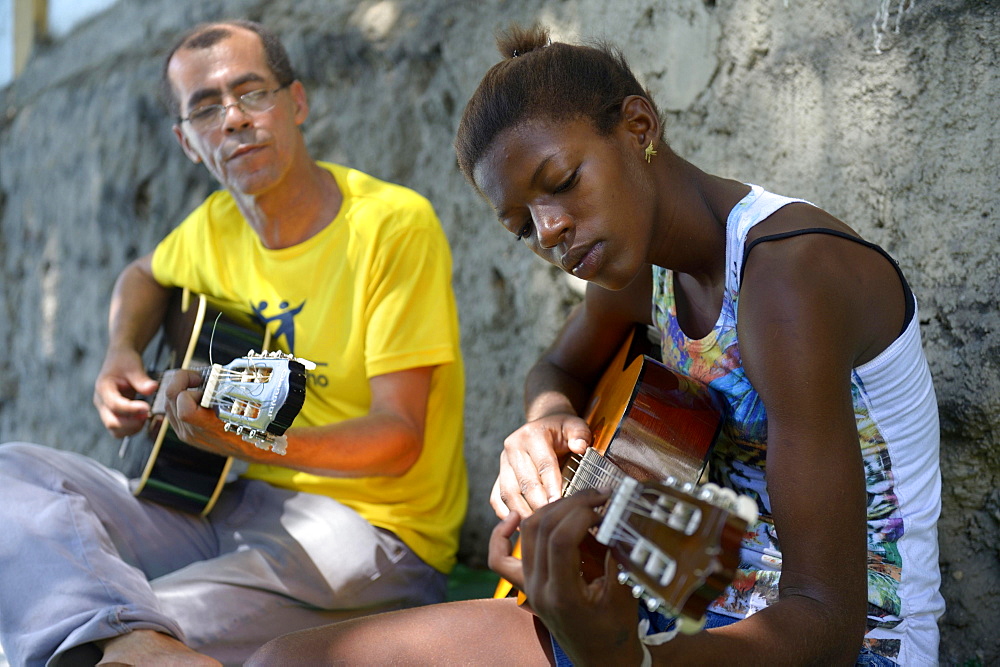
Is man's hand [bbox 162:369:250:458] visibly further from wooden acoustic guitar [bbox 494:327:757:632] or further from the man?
wooden acoustic guitar [bbox 494:327:757:632]

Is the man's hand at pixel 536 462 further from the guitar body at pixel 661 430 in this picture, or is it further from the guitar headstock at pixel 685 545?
the guitar headstock at pixel 685 545

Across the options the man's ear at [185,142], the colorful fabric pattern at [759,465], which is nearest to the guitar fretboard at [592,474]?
the colorful fabric pattern at [759,465]

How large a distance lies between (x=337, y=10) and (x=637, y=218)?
253 centimetres

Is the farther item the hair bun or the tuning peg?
the hair bun

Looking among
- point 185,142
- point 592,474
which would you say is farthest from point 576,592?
point 185,142

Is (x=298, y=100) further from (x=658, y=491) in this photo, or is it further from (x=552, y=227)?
(x=658, y=491)

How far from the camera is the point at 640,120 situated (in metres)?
1.63

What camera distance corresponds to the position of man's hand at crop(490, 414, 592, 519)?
1.60 meters

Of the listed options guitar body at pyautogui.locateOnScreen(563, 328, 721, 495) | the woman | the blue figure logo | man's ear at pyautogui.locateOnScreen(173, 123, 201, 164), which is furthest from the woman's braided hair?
man's ear at pyautogui.locateOnScreen(173, 123, 201, 164)

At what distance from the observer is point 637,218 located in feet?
5.18

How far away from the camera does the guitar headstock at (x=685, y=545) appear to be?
41.6 inches

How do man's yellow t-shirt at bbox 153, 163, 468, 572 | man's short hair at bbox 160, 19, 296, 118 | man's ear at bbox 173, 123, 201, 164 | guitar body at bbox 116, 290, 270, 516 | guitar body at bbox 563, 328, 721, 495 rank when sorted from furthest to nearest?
1. man's ear at bbox 173, 123, 201, 164
2. man's short hair at bbox 160, 19, 296, 118
3. guitar body at bbox 116, 290, 270, 516
4. man's yellow t-shirt at bbox 153, 163, 468, 572
5. guitar body at bbox 563, 328, 721, 495

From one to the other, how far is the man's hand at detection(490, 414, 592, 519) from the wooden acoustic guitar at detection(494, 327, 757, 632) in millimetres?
38

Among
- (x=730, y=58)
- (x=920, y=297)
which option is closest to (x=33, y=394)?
(x=730, y=58)
